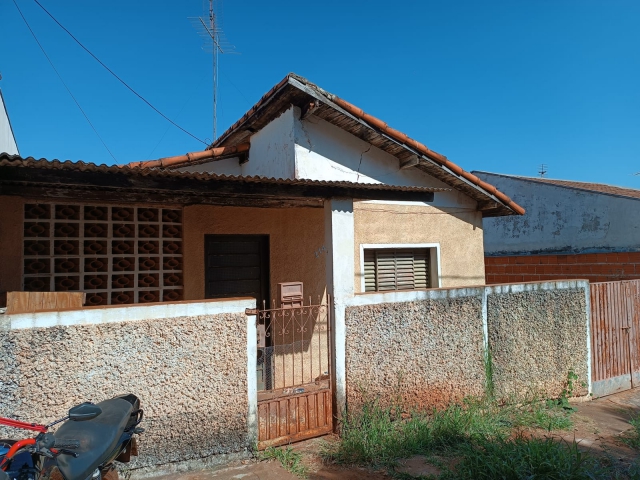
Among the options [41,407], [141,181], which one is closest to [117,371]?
[41,407]

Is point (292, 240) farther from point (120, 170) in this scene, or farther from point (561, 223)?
point (561, 223)

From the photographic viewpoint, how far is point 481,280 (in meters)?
8.20

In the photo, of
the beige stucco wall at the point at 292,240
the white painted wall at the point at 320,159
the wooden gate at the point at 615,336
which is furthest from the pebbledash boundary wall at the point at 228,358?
the white painted wall at the point at 320,159

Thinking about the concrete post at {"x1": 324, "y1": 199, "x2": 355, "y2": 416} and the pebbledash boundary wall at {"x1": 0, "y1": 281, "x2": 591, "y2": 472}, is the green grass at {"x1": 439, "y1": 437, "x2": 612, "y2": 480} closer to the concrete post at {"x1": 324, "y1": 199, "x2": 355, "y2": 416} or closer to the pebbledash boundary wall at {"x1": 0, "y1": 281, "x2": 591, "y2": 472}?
the pebbledash boundary wall at {"x1": 0, "y1": 281, "x2": 591, "y2": 472}

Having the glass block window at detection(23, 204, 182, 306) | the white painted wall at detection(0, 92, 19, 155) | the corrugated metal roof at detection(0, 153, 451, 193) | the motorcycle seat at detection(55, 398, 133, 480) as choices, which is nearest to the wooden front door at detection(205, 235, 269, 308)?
the glass block window at detection(23, 204, 182, 306)

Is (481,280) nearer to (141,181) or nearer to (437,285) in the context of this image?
(437,285)

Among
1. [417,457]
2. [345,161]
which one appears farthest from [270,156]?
[417,457]

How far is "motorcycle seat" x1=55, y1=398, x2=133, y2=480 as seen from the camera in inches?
106

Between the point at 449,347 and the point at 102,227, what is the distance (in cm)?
480

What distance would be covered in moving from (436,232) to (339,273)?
3.21 metres

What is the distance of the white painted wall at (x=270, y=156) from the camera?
6.96 m

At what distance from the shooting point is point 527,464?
4.07 metres

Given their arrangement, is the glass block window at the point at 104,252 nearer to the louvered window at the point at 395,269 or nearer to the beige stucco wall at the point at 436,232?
the beige stucco wall at the point at 436,232

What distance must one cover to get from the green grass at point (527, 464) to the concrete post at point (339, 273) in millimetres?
1463
